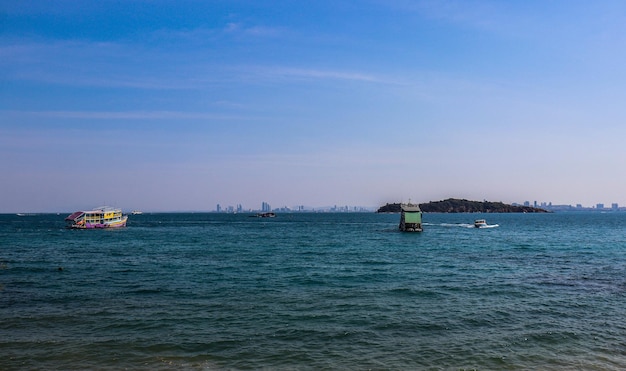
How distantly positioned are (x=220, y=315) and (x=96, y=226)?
111 metres

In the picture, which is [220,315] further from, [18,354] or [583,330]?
[583,330]

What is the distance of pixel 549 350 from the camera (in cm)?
2027

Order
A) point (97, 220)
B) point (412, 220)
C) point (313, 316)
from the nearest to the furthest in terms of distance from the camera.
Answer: point (313, 316)
point (412, 220)
point (97, 220)

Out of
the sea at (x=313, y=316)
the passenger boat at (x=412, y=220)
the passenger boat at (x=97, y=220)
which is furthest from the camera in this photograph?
the passenger boat at (x=97, y=220)

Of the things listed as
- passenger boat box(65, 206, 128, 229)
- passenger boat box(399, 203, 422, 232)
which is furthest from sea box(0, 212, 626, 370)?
passenger boat box(65, 206, 128, 229)

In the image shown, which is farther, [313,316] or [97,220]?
[97,220]

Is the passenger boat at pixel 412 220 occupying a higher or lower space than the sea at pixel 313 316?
higher

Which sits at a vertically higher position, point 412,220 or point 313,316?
point 412,220

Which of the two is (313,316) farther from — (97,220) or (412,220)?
(97,220)

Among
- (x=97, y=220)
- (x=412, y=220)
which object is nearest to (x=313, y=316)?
(x=412, y=220)

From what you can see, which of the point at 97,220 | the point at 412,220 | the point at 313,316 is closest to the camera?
the point at 313,316

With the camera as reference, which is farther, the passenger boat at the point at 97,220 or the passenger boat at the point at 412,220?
the passenger boat at the point at 97,220

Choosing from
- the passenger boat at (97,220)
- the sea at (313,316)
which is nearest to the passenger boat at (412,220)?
the sea at (313,316)

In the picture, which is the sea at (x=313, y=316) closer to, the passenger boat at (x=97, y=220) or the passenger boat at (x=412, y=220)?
the passenger boat at (x=412, y=220)
